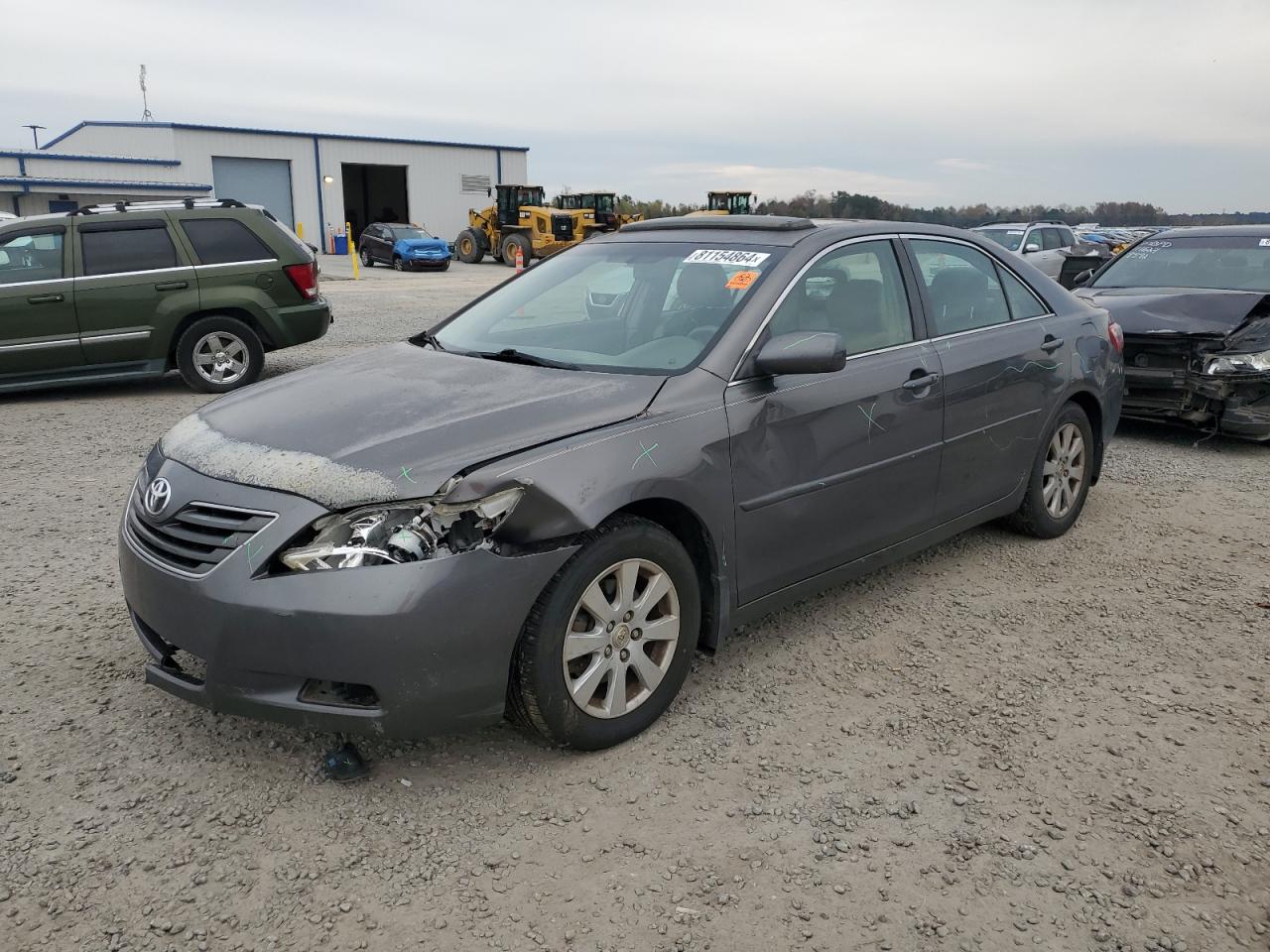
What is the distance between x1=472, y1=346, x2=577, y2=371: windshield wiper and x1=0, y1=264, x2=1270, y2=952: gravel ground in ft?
4.13

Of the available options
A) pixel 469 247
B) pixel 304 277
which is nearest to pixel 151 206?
pixel 304 277

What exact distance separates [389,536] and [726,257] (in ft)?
6.12

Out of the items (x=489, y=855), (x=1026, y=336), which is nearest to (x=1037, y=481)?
(x=1026, y=336)

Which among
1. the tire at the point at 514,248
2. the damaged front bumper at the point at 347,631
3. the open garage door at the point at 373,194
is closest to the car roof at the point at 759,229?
the damaged front bumper at the point at 347,631

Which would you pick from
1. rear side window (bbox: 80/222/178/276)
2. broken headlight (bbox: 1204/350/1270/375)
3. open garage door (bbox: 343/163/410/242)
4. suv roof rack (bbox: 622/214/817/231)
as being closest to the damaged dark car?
broken headlight (bbox: 1204/350/1270/375)

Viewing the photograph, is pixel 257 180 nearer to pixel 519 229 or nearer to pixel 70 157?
pixel 70 157

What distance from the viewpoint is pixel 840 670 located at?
383 cm

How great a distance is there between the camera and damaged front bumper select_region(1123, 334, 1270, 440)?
7.24 m

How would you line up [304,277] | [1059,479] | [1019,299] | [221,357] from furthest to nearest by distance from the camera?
[304,277], [221,357], [1059,479], [1019,299]

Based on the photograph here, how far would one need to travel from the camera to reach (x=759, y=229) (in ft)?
13.6

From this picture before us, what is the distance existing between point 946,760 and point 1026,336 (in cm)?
245

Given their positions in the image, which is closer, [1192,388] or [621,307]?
[621,307]

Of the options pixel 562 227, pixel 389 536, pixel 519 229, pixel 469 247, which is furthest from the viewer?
pixel 469 247

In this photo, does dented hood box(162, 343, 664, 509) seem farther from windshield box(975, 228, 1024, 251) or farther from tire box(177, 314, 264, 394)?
windshield box(975, 228, 1024, 251)
